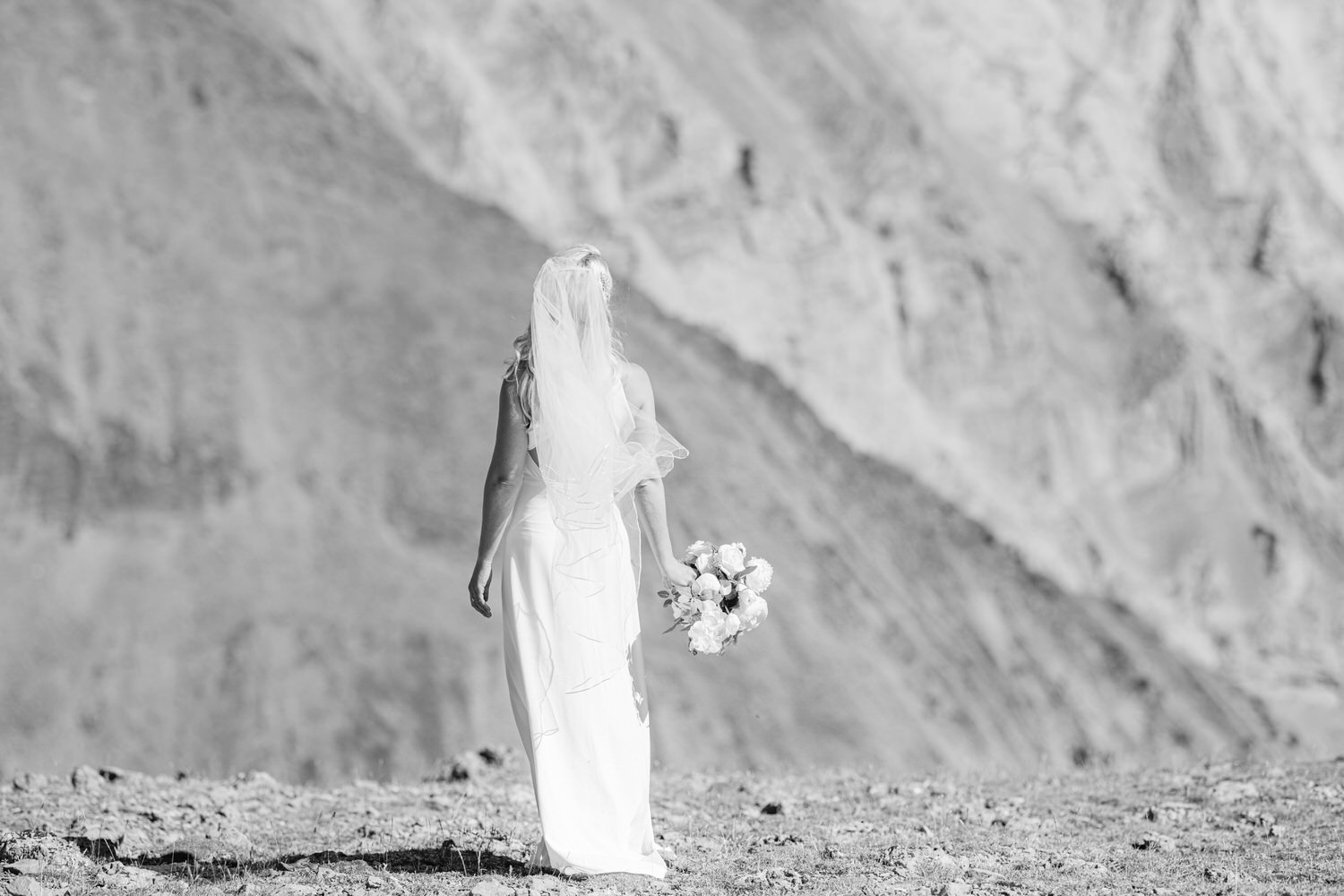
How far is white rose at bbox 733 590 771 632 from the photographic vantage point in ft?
20.3

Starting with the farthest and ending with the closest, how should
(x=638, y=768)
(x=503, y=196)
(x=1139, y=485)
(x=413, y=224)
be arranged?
(x=1139, y=485) < (x=503, y=196) < (x=413, y=224) < (x=638, y=768)

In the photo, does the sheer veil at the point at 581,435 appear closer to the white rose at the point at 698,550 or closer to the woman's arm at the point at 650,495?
the woman's arm at the point at 650,495

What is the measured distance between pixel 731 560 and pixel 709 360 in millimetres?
26018

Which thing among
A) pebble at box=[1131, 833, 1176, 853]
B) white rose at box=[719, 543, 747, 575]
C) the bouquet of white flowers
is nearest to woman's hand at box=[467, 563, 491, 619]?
the bouquet of white flowers

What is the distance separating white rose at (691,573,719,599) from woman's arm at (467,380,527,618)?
2.50 ft

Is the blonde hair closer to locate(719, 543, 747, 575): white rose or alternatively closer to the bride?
the bride

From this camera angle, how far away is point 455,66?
38.0m

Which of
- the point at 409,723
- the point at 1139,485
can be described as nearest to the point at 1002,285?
the point at 1139,485

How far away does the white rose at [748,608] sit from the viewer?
6.20m

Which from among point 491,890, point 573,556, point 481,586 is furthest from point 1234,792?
point 481,586

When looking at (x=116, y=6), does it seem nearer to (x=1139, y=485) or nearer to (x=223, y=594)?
(x=223, y=594)

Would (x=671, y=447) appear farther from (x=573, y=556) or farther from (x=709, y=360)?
(x=709, y=360)

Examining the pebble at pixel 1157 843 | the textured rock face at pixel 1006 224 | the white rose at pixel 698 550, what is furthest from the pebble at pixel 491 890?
the textured rock face at pixel 1006 224

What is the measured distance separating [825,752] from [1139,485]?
78.5 ft
